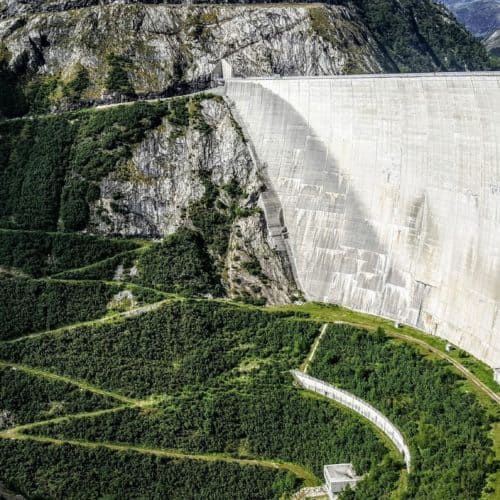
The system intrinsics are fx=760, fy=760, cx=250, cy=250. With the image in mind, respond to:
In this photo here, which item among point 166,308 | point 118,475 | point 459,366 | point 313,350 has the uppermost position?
point 459,366

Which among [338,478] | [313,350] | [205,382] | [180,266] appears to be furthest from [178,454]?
[180,266]

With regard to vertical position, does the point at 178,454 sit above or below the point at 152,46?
below

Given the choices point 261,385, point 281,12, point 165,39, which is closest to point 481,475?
point 261,385

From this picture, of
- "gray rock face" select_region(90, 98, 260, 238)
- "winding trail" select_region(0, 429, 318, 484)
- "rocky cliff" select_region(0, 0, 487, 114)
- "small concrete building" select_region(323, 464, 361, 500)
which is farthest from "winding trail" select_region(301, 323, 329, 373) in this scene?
"rocky cliff" select_region(0, 0, 487, 114)

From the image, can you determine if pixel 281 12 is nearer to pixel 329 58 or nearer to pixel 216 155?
pixel 329 58

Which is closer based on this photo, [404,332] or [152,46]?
[404,332]

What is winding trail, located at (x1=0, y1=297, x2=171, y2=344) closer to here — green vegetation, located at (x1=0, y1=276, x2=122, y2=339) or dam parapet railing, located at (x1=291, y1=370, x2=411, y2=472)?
green vegetation, located at (x1=0, y1=276, x2=122, y2=339)

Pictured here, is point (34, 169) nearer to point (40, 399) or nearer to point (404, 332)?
point (40, 399)
